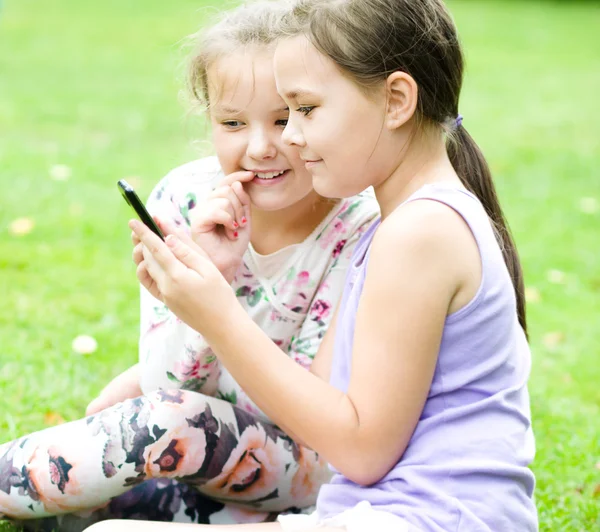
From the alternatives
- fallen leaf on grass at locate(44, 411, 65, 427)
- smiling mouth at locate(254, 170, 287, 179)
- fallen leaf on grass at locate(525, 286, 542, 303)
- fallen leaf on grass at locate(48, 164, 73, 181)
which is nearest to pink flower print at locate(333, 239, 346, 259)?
smiling mouth at locate(254, 170, 287, 179)

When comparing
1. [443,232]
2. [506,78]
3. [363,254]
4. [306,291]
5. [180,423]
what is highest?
[443,232]

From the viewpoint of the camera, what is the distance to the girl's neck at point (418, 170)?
164 centimetres

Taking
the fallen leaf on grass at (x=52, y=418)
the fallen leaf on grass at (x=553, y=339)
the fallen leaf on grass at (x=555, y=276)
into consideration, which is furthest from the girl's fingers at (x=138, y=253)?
the fallen leaf on grass at (x=555, y=276)

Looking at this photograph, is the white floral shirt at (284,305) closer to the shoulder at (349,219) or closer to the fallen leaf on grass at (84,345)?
the shoulder at (349,219)

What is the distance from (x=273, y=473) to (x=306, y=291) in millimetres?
400

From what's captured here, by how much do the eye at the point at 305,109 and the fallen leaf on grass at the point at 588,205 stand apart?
3.42 m

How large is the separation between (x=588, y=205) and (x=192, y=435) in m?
3.50

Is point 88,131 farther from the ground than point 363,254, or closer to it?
closer to it

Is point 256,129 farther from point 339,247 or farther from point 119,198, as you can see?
point 119,198

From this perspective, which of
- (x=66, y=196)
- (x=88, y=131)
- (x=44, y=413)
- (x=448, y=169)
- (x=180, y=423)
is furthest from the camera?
(x=88, y=131)

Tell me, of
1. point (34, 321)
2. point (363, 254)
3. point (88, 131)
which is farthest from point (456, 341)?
point (88, 131)

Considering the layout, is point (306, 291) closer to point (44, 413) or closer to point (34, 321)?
point (44, 413)

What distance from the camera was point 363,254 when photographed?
1765 mm

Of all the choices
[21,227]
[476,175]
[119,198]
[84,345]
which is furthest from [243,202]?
[119,198]
